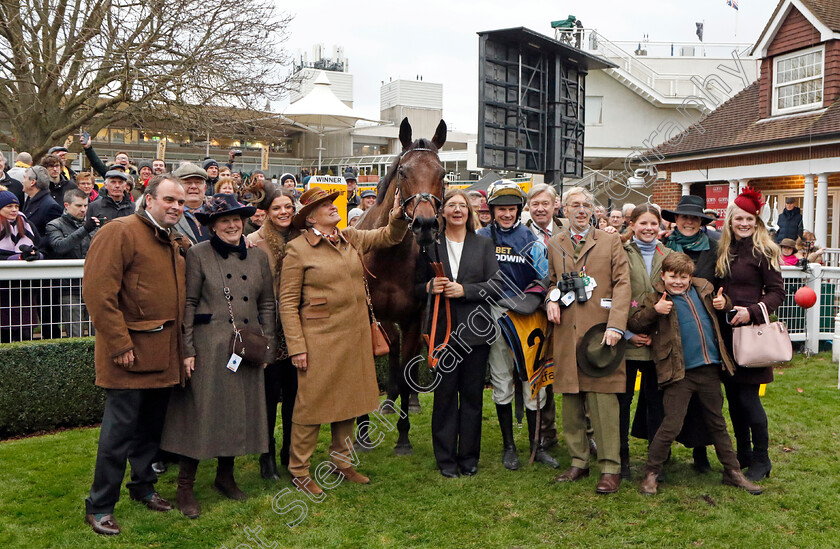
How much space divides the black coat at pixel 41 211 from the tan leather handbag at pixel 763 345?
255 inches

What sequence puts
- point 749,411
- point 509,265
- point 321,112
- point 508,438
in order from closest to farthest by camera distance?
point 749,411 → point 509,265 → point 508,438 → point 321,112

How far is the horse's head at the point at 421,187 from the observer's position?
430cm

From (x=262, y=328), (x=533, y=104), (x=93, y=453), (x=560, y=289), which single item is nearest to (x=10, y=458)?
(x=93, y=453)

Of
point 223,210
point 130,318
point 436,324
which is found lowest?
point 436,324

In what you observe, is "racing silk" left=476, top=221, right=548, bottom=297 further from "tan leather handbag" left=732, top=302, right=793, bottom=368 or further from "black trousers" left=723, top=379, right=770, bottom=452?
"black trousers" left=723, top=379, right=770, bottom=452

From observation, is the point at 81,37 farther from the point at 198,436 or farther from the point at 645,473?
the point at 645,473

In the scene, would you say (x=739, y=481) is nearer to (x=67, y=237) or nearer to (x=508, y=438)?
Answer: (x=508, y=438)

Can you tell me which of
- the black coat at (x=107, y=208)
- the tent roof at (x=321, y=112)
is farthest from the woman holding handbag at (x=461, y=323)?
the tent roof at (x=321, y=112)

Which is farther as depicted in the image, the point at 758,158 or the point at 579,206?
the point at 758,158

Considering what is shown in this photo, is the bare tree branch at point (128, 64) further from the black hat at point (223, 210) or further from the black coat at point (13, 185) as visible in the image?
the black hat at point (223, 210)

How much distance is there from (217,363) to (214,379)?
0.32 ft

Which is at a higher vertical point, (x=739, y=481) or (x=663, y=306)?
(x=663, y=306)

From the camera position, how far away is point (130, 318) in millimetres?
3898

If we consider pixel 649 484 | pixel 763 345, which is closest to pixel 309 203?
pixel 649 484
